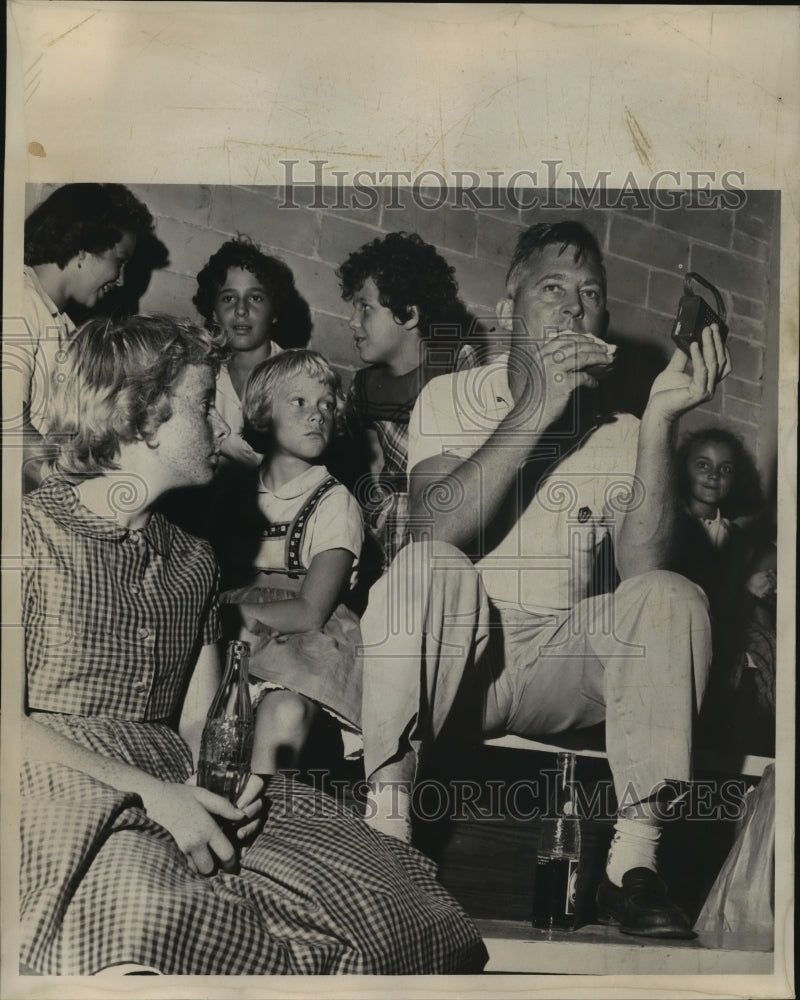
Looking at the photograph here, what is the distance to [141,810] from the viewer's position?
2.61 metres

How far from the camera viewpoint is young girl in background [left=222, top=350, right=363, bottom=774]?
276 centimetres

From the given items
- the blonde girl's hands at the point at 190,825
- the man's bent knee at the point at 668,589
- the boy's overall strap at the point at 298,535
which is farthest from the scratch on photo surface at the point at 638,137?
the blonde girl's hands at the point at 190,825

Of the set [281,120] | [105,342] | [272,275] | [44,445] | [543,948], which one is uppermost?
[281,120]

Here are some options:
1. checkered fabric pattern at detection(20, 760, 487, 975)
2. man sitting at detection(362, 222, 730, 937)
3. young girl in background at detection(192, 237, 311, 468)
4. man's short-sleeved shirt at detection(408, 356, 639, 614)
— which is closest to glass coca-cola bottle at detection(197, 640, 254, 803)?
checkered fabric pattern at detection(20, 760, 487, 975)

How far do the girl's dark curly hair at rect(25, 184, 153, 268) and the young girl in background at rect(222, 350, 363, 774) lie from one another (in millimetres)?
456

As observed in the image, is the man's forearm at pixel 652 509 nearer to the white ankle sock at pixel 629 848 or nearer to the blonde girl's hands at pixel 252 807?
the white ankle sock at pixel 629 848

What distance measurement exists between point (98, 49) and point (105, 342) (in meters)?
0.70

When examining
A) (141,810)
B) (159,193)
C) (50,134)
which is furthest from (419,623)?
(50,134)

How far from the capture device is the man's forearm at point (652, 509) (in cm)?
286

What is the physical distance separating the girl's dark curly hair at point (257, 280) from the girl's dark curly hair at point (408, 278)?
0.42 ft

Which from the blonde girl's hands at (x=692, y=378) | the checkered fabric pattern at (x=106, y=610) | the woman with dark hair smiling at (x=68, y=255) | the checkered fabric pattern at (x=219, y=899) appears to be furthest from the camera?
the blonde girl's hands at (x=692, y=378)

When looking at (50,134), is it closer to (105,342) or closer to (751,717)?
(105,342)

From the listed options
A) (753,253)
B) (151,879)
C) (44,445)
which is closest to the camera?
(151,879)

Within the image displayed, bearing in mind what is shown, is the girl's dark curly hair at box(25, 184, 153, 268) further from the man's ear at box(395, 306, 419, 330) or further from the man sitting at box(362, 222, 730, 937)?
the man sitting at box(362, 222, 730, 937)
